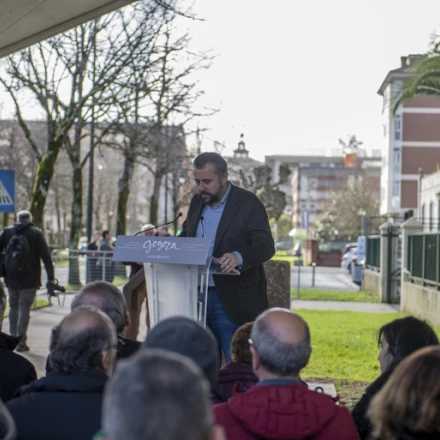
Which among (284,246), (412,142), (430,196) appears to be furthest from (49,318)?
(284,246)

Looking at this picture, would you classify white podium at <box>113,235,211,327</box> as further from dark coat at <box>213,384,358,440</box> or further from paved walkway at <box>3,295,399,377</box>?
dark coat at <box>213,384,358,440</box>

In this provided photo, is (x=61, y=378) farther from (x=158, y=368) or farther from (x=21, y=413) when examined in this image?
(x=158, y=368)

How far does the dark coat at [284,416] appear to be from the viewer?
3.35m

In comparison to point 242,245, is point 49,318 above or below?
below

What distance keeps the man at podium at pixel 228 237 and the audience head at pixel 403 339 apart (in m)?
1.48

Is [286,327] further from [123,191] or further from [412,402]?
[123,191]

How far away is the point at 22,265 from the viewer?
12453 mm

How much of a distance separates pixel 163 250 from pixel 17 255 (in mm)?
7365

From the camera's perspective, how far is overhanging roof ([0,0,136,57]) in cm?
798

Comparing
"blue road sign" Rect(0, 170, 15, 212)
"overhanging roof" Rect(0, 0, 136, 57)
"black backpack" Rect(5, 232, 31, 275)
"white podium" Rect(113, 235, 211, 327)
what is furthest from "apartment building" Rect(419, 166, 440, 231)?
"white podium" Rect(113, 235, 211, 327)

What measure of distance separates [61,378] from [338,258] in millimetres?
64446

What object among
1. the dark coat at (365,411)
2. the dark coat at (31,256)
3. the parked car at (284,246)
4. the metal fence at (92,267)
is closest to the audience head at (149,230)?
the dark coat at (365,411)

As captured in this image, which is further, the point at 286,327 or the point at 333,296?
the point at 333,296

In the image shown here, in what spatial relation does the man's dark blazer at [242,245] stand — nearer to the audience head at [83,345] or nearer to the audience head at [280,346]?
the audience head at [280,346]
